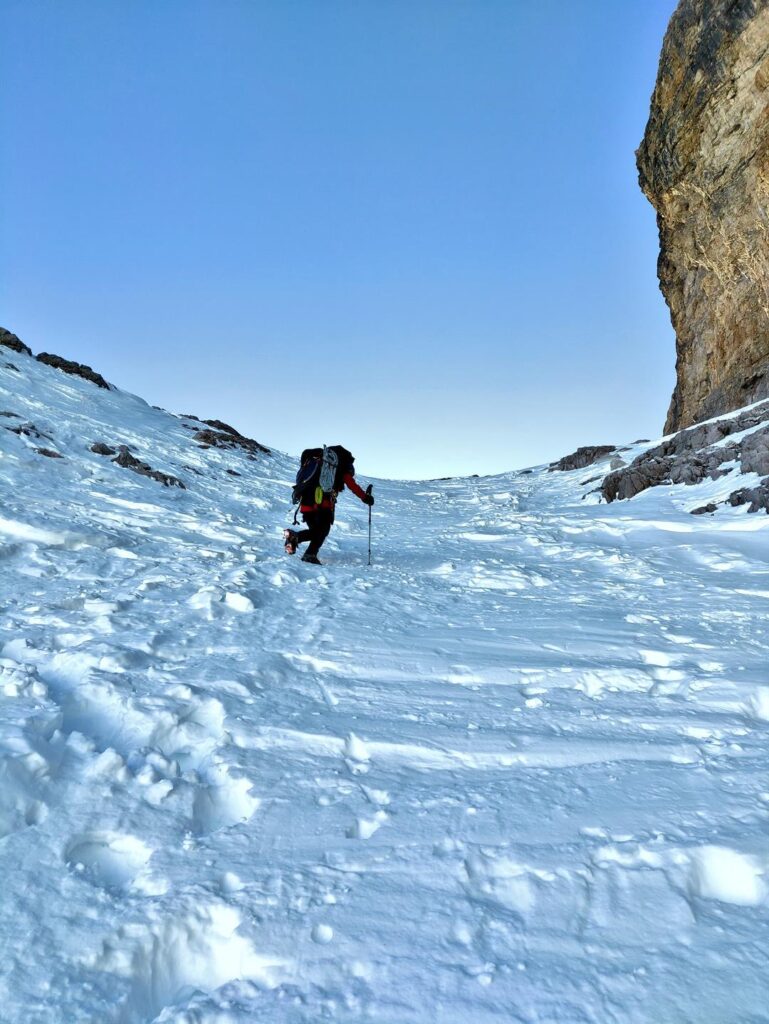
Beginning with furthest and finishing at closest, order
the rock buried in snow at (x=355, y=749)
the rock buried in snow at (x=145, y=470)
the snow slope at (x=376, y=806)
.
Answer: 1. the rock buried in snow at (x=145, y=470)
2. the rock buried in snow at (x=355, y=749)
3. the snow slope at (x=376, y=806)

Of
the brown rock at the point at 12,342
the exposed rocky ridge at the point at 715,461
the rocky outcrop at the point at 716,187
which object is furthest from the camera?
the rocky outcrop at the point at 716,187

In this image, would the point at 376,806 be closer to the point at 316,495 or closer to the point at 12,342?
the point at 316,495

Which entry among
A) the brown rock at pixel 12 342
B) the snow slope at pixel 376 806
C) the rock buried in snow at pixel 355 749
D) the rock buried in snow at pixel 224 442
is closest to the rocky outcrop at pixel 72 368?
the brown rock at pixel 12 342

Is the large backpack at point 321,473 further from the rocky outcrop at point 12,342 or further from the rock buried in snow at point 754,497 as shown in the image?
the rocky outcrop at point 12,342

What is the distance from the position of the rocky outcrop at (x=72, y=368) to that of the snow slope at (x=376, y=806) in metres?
22.1

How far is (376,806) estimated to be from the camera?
2266 millimetres

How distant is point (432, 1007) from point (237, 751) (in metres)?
1.39

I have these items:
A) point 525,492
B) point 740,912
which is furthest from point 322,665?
point 525,492

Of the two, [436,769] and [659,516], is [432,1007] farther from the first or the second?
[659,516]

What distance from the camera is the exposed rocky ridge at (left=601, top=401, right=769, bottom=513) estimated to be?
11.5 metres

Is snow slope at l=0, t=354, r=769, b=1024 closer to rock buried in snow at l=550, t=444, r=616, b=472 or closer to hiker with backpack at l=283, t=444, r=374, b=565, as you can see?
hiker with backpack at l=283, t=444, r=374, b=565

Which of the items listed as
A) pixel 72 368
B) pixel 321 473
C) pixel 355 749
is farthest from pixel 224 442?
pixel 355 749

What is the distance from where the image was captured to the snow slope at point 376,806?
153 cm

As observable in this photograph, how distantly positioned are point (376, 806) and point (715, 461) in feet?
50.4
